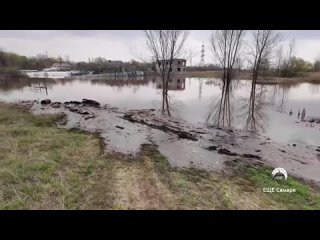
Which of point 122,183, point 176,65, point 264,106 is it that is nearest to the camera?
point 122,183

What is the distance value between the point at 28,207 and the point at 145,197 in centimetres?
119

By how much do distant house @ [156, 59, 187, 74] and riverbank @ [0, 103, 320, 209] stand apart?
7.66 meters

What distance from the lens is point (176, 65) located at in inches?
473

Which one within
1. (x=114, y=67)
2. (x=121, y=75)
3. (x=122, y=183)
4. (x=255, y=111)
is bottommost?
(x=122, y=183)

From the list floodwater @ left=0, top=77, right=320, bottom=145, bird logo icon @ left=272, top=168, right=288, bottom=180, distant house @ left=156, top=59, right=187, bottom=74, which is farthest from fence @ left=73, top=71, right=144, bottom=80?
bird logo icon @ left=272, top=168, right=288, bottom=180

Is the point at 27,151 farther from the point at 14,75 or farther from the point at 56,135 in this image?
the point at 14,75

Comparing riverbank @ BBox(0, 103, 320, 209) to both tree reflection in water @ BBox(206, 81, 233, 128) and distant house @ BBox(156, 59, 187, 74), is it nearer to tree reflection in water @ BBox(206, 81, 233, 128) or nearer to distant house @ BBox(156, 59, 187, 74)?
tree reflection in water @ BBox(206, 81, 233, 128)

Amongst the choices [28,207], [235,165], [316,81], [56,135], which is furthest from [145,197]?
[316,81]

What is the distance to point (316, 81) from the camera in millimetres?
9344

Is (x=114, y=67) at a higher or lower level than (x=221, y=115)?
higher

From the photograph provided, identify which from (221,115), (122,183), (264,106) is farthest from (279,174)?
(264,106)

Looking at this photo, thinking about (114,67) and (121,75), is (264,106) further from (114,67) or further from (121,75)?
(114,67)

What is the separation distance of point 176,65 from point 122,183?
Answer: 10.4 m

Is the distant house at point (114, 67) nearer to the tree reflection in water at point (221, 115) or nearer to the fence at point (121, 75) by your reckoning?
the fence at point (121, 75)
